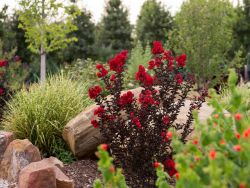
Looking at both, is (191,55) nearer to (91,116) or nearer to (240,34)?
(240,34)

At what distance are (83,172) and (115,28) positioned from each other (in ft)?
67.3

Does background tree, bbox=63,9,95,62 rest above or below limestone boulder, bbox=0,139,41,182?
above

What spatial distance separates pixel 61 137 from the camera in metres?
7.61

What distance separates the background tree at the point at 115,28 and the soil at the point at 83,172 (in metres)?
19.2

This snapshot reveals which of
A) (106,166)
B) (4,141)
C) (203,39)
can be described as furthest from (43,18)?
(106,166)

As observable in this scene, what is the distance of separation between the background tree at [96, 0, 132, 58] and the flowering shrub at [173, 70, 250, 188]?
2354 centimetres

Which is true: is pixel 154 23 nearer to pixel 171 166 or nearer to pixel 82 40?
pixel 82 40

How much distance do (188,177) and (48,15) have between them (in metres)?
14.0

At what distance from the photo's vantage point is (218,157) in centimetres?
202

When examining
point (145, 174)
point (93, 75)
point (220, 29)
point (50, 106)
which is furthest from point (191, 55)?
point (145, 174)

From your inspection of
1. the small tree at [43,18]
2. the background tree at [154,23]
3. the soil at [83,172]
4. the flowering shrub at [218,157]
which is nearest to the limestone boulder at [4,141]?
the soil at [83,172]

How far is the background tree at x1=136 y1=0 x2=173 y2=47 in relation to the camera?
23.3 meters

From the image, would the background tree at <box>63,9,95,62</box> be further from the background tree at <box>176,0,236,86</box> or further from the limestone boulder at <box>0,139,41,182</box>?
the limestone boulder at <box>0,139,41,182</box>

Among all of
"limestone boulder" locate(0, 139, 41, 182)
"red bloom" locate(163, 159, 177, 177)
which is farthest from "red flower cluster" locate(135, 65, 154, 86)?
"limestone boulder" locate(0, 139, 41, 182)
